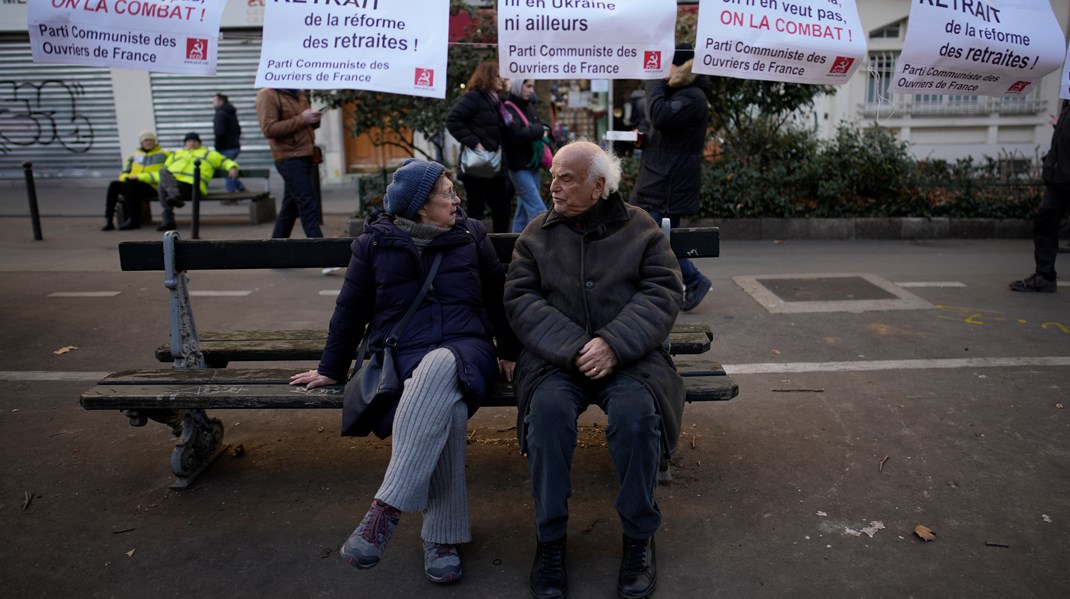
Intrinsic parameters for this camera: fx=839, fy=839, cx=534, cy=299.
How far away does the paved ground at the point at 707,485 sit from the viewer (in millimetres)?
2955

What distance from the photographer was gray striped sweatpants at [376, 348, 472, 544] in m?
2.90

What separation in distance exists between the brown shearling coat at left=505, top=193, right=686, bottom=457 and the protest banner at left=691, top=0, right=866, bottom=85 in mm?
1863

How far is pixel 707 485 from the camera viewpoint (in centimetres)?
360

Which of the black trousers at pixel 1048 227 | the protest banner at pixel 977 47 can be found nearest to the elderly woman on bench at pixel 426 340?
the protest banner at pixel 977 47

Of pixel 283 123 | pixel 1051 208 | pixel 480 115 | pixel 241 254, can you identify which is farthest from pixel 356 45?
pixel 1051 208

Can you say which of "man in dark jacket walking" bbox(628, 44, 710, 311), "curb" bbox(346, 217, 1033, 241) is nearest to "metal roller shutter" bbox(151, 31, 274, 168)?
"curb" bbox(346, 217, 1033, 241)

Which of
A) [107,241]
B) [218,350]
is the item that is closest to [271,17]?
[218,350]

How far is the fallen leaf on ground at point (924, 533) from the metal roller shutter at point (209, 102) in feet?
54.6

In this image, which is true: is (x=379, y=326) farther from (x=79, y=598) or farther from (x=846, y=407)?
(x=846, y=407)

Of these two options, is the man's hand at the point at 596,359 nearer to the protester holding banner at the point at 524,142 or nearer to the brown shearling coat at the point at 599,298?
the brown shearling coat at the point at 599,298

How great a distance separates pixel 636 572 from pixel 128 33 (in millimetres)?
3759

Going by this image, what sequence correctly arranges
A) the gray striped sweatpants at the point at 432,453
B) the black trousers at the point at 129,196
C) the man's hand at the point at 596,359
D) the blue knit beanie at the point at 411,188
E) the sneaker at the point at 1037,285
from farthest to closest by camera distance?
the black trousers at the point at 129,196
the sneaker at the point at 1037,285
the blue knit beanie at the point at 411,188
the man's hand at the point at 596,359
the gray striped sweatpants at the point at 432,453

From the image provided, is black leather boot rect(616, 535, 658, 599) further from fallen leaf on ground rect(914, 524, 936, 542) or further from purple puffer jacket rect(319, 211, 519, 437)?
fallen leaf on ground rect(914, 524, 936, 542)

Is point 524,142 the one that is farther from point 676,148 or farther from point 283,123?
point 283,123
